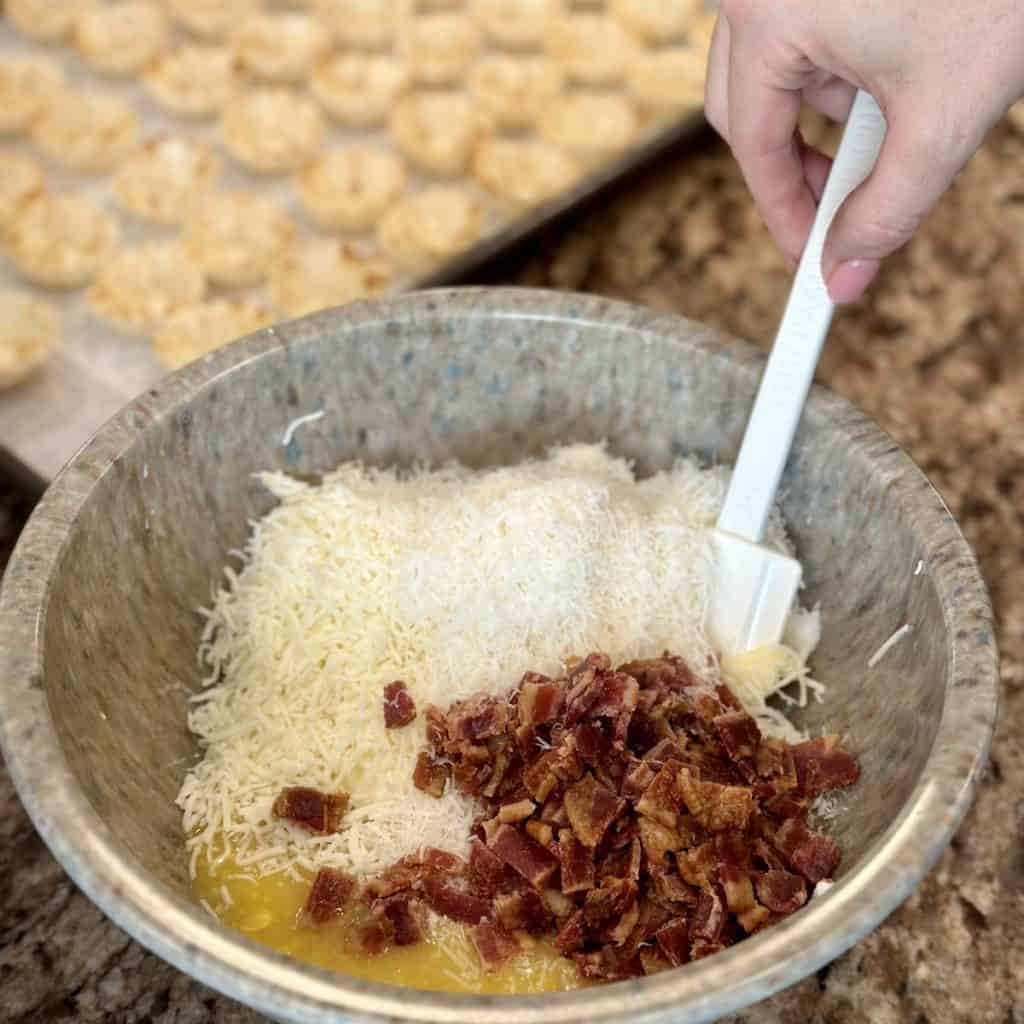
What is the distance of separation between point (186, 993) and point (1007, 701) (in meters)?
1.07

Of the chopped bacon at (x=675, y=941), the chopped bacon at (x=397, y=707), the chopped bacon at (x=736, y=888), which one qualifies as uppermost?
the chopped bacon at (x=736, y=888)

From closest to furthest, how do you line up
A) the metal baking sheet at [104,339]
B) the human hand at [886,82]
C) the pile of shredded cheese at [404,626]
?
1. the human hand at [886,82]
2. the pile of shredded cheese at [404,626]
3. the metal baking sheet at [104,339]

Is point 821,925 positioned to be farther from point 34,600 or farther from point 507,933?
point 34,600

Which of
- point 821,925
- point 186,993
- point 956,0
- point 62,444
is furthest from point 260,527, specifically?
point 956,0

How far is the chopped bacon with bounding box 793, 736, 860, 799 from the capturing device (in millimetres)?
1278

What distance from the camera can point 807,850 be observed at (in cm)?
120

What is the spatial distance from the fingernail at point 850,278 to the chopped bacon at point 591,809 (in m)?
0.56

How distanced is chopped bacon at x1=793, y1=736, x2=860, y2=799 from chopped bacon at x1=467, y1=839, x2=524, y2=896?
310 millimetres

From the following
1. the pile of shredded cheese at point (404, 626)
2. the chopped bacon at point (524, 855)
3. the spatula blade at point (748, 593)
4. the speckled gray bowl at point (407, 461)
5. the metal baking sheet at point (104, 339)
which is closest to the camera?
the speckled gray bowl at point (407, 461)

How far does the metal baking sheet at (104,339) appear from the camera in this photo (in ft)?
6.59

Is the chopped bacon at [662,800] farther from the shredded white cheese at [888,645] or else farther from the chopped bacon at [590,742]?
the shredded white cheese at [888,645]

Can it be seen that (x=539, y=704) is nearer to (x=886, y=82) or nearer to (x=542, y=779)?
(x=542, y=779)

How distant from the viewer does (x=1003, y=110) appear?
1125mm

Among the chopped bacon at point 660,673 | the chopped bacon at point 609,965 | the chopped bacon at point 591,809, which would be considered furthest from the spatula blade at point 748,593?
the chopped bacon at point 609,965
